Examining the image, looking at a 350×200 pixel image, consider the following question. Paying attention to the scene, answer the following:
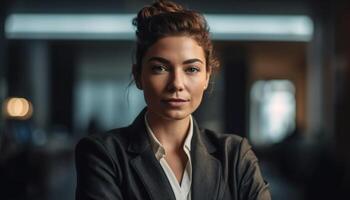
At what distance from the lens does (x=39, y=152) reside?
7340 millimetres

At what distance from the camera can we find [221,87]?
8375 millimetres

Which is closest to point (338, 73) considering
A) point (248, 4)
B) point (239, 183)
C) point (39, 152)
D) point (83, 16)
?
point (248, 4)

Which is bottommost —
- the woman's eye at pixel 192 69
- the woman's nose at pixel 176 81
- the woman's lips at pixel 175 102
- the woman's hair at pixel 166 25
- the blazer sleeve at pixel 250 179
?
the blazer sleeve at pixel 250 179

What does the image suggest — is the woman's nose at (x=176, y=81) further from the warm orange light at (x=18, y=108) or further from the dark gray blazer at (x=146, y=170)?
the warm orange light at (x=18, y=108)

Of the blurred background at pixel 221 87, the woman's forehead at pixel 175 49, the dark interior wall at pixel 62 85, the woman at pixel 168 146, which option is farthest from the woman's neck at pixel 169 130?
the dark interior wall at pixel 62 85

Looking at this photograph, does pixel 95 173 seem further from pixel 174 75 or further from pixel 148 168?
pixel 174 75

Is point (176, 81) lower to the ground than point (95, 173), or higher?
higher

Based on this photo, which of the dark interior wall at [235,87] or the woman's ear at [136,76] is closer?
the woman's ear at [136,76]

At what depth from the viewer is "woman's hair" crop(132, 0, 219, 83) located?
99cm

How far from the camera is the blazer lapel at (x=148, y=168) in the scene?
0.96 metres

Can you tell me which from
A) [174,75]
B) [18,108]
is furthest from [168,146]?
→ [18,108]

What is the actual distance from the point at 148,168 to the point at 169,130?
0.09 meters

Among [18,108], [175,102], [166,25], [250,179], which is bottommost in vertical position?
[18,108]

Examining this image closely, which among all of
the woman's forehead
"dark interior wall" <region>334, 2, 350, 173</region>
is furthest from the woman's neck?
"dark interior wall" <region>334, 2, 350, 173</region>
